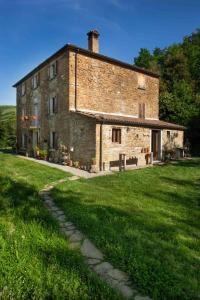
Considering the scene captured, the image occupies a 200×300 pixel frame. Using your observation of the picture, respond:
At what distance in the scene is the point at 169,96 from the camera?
31.2 meters

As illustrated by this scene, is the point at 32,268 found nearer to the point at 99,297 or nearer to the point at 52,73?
the point at 99,297

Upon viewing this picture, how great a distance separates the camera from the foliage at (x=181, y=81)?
29.7 meters

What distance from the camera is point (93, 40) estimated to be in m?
21.8

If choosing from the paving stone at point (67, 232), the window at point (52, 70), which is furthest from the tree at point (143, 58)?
the paving stone at point (67, 232)

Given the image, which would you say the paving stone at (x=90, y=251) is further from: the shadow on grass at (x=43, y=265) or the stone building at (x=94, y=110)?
the stone building at (x=94, y=110)

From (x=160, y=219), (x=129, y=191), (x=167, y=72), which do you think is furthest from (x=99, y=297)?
(x=167, y=72)

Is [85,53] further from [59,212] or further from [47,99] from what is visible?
[59,212]

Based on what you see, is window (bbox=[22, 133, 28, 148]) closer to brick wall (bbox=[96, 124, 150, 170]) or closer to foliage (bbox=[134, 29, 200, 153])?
brick wall (bbox=[96, 124, 150, 170])

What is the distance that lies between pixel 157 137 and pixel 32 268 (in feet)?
64.2

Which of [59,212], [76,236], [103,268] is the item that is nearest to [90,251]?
[103,268]

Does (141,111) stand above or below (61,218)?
above

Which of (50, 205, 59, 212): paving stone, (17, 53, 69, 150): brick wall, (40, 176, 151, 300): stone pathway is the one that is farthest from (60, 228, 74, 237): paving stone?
(17, 53, 69, 150): brick wall

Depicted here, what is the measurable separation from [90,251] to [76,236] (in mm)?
711

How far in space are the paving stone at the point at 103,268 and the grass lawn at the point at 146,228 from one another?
0.39 feet
